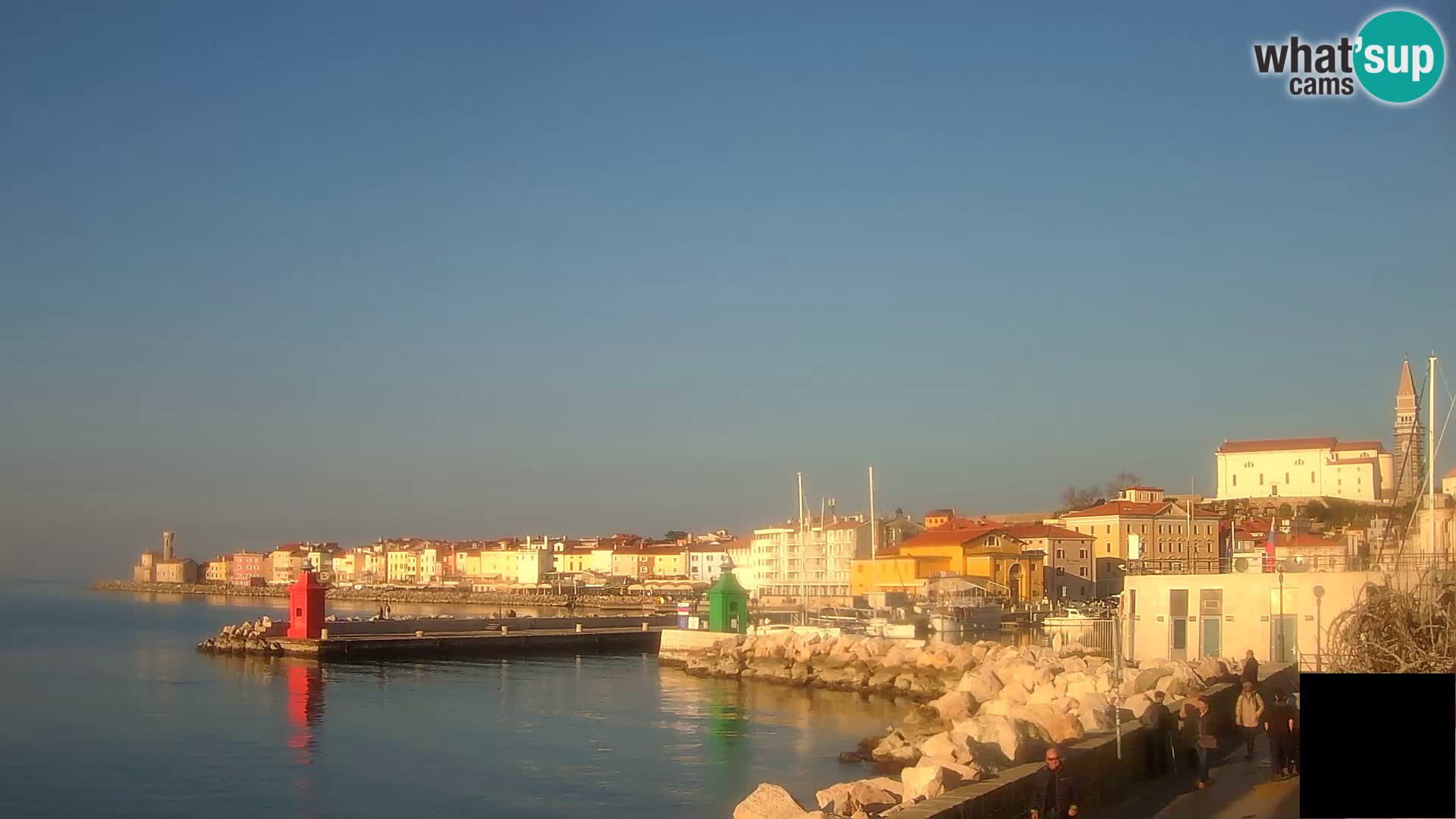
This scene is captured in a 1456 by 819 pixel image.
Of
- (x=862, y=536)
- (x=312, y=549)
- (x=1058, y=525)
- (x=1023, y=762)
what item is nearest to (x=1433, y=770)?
(x=1023, y=762)

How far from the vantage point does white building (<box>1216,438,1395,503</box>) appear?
7862cm

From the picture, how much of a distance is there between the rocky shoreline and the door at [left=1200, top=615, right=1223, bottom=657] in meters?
52.5

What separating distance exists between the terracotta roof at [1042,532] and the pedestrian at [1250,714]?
5243 centimetres

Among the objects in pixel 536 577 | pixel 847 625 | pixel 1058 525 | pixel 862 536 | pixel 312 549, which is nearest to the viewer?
pixel 847 625

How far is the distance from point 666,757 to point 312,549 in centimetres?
15043

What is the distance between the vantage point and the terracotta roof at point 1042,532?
216ft

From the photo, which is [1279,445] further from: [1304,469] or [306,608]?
[306,608]

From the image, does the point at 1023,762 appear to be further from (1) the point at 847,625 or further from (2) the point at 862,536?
(2) the point at 862,536

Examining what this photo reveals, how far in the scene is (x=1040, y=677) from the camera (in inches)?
920

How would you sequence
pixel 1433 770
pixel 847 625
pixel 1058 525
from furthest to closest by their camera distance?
pixel 1058 525 < pixel 847 625 < pixel 1433 770

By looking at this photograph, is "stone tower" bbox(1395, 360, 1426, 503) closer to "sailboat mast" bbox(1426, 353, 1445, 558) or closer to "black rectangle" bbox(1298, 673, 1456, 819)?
"sailboat mast" bbox(1426, 353, 1445, 558)

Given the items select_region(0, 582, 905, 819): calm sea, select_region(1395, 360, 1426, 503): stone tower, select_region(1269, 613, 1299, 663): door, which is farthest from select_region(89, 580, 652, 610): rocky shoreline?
select_region(1269, 613, 1299, 663): door

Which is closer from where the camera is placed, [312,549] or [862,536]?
[862,536]

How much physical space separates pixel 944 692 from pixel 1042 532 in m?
39.3
